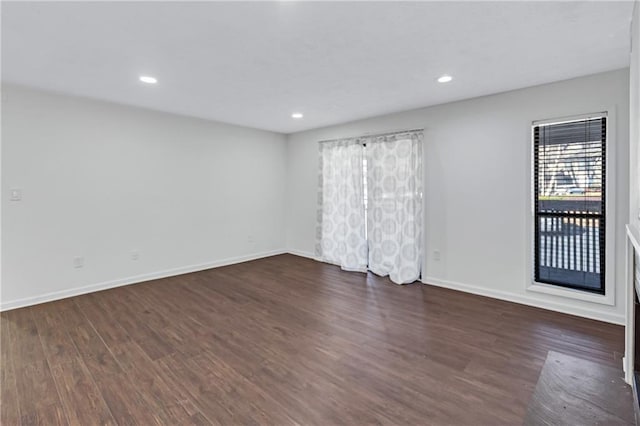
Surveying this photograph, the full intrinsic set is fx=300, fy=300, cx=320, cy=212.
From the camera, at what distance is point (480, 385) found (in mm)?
2053

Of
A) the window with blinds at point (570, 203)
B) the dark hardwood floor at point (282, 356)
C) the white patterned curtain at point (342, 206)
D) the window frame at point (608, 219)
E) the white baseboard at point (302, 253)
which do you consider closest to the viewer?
the dark hardwood floor at point (282, 356)

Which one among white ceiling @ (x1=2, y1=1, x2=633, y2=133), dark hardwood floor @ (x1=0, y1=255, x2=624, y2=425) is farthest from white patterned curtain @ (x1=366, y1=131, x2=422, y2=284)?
white ceiling @ (x1=2, y1=1, x2=633, y2=133)

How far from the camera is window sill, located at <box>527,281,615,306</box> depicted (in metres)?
2.99

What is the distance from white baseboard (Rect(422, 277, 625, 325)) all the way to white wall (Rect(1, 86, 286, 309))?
3.48 metres

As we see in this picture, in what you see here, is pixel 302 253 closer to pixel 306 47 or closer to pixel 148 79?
pixel 148 79

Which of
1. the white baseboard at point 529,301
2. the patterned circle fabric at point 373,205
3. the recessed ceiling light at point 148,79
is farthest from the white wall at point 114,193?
the white baseboard at point 529,301

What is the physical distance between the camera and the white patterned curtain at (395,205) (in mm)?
4316

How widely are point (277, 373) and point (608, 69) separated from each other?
4.11 metres

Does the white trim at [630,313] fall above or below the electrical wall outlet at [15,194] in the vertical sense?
below

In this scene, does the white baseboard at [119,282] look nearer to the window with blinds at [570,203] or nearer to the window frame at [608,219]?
the window with blinds at [570,203]

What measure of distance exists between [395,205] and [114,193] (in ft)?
13.1

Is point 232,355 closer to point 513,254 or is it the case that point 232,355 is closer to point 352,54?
point 352,54

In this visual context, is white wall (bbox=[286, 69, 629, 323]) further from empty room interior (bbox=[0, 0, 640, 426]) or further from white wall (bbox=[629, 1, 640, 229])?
white wall (bbox=[629, 1, 640, 229])

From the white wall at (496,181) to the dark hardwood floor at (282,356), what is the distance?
281 mm
